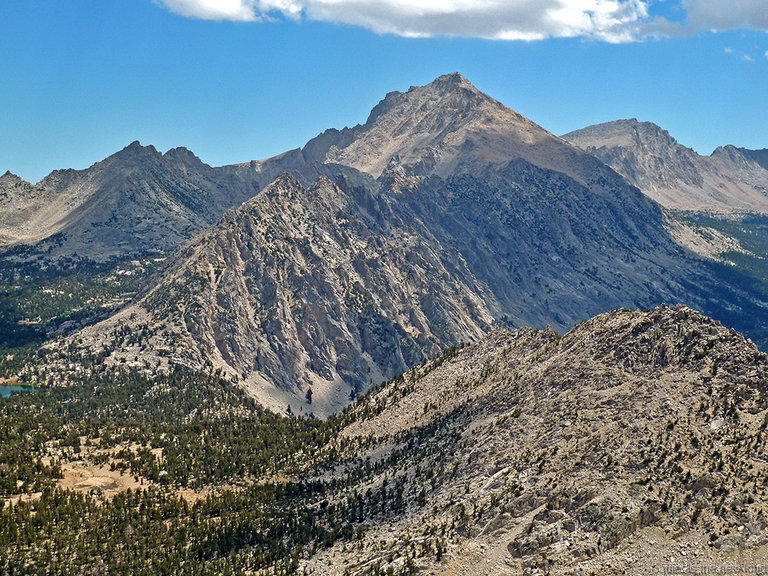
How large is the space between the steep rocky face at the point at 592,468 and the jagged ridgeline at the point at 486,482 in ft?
0.92

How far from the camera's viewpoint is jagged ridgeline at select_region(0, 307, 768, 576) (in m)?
103

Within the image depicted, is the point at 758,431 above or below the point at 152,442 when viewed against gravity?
below

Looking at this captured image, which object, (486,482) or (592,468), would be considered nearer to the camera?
(592,468)

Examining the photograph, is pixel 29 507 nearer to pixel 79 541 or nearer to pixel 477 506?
pixel 79 541

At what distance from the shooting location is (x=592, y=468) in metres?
114

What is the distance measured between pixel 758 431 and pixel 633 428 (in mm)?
16464

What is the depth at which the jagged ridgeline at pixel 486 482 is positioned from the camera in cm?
10281

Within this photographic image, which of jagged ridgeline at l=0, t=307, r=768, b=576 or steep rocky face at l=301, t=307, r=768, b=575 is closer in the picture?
steep rocky face at l=301, t=307, r=768, b=575

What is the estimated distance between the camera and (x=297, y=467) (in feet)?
548

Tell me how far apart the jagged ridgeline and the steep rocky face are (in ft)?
0.92

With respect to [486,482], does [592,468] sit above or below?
below

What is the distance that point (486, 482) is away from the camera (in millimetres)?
125625

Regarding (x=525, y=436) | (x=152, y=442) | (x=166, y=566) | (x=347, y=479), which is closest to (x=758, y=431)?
(x=525, y=436)

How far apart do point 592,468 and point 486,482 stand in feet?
58.0
